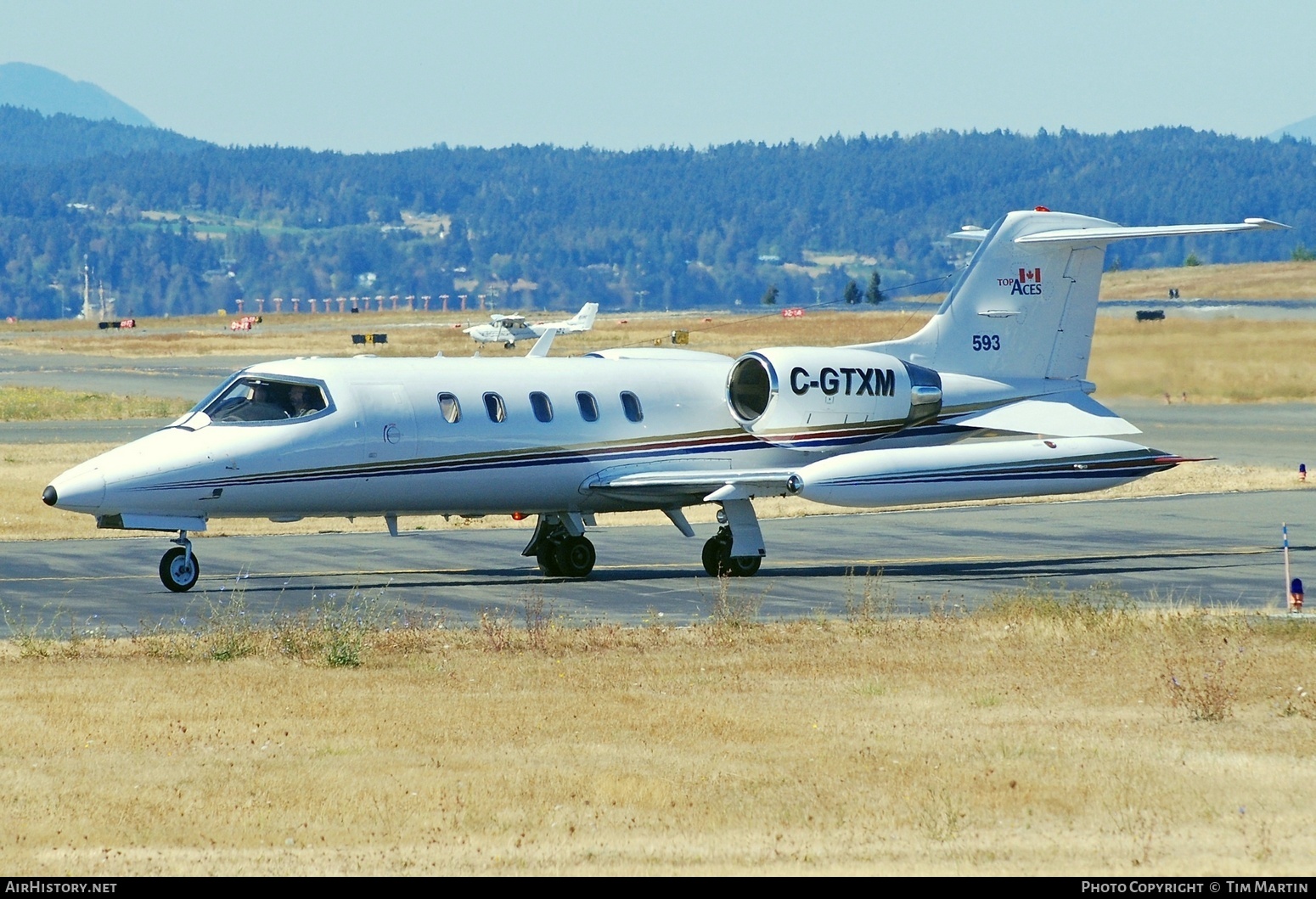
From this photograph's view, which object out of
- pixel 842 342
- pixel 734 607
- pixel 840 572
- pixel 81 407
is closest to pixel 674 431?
pixel 840 572

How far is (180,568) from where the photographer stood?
22734 mm

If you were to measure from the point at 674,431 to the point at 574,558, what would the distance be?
87.1 inches

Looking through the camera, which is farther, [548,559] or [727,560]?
[548,559]

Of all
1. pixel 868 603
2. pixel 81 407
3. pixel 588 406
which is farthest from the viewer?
pixel 81 407

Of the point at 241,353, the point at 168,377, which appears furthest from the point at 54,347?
the point at 168,377

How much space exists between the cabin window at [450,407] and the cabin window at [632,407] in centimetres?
249

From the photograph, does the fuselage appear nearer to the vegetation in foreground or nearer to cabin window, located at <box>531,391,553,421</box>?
cabin window, located at <box>531,391,553,421</box>

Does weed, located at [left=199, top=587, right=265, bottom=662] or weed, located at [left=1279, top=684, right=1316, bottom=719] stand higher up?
weed, located at [left=1279, top=684, right=1316, bottom=719]

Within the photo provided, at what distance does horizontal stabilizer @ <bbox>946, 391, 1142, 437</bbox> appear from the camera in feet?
87.4

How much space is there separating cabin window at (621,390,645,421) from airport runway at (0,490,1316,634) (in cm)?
219

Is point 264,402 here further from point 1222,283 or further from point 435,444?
point 1222,283

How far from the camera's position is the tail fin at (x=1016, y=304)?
27.3m

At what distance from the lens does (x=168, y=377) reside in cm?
8038

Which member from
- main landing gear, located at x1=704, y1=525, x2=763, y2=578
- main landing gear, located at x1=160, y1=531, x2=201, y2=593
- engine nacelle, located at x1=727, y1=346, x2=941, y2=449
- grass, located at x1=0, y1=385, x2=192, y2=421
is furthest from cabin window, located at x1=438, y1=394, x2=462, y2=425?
grass, located at x1=0, y1=385, x2=192, y2=421
